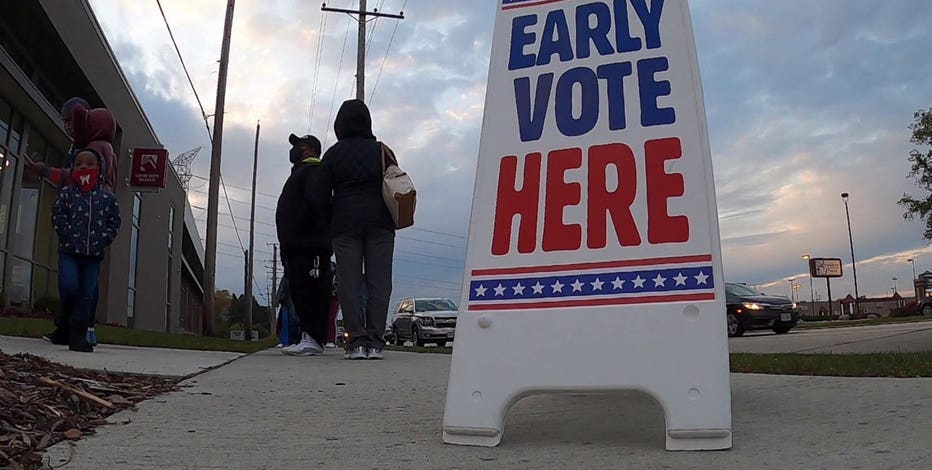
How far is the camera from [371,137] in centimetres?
566

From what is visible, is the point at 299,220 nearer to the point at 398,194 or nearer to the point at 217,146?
the point at 398,194

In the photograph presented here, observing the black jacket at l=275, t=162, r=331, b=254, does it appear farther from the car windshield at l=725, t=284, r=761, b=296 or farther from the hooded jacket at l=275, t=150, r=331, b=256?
the car windshield at l=725, t=284, r=761, b=296

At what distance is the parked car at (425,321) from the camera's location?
18391 mm

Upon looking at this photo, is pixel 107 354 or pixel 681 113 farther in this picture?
pixel 107 354

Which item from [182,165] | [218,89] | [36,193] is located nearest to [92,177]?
[36,193]

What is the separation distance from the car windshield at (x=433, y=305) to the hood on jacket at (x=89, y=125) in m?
14.2

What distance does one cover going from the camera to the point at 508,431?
8.64 feet

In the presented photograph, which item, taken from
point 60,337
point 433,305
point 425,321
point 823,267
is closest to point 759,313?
point 425,321

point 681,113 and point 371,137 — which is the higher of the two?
point 371,137

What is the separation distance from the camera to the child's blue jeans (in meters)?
4.91

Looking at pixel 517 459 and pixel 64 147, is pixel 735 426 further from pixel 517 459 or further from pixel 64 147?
pixel 64 147

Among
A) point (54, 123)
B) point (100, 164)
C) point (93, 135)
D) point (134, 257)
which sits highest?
point (54, 123)

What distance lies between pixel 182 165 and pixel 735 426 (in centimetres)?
3842

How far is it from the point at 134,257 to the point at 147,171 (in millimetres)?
4514
